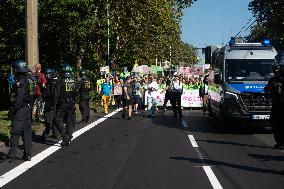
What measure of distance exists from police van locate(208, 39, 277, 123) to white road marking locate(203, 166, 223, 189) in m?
6.51

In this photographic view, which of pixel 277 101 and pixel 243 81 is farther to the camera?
pixel 243 81

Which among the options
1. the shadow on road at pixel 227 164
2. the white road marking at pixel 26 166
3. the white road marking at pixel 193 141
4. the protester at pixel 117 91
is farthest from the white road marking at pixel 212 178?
the protester at pixel 117 91

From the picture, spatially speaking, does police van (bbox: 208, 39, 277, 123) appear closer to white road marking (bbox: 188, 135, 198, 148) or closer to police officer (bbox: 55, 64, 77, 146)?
white road marking (bbox: 188, 135, 198, 148)

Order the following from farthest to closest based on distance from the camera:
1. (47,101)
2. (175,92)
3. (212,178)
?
(175,92), (47,101), (212,178)

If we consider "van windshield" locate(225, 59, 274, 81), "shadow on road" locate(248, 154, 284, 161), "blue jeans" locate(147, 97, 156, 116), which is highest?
"van windshield" locate(225, 59, 274, 81)

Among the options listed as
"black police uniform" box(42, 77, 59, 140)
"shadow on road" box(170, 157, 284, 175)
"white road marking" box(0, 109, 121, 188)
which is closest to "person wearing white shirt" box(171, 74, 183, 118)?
"black police uniform" box(42, 77, 59, 140)

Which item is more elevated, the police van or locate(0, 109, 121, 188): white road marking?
the police van

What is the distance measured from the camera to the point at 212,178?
8.92 meters

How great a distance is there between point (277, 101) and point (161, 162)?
10.00 ft

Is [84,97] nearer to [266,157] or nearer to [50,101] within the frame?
[50,101]

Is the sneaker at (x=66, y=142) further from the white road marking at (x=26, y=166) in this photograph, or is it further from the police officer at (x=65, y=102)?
the white road marking at (x=26, y=166)

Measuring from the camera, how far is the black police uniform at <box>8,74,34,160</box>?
10.5m

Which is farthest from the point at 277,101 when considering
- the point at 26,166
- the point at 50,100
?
the point at 26,166

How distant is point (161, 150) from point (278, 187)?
457cm
